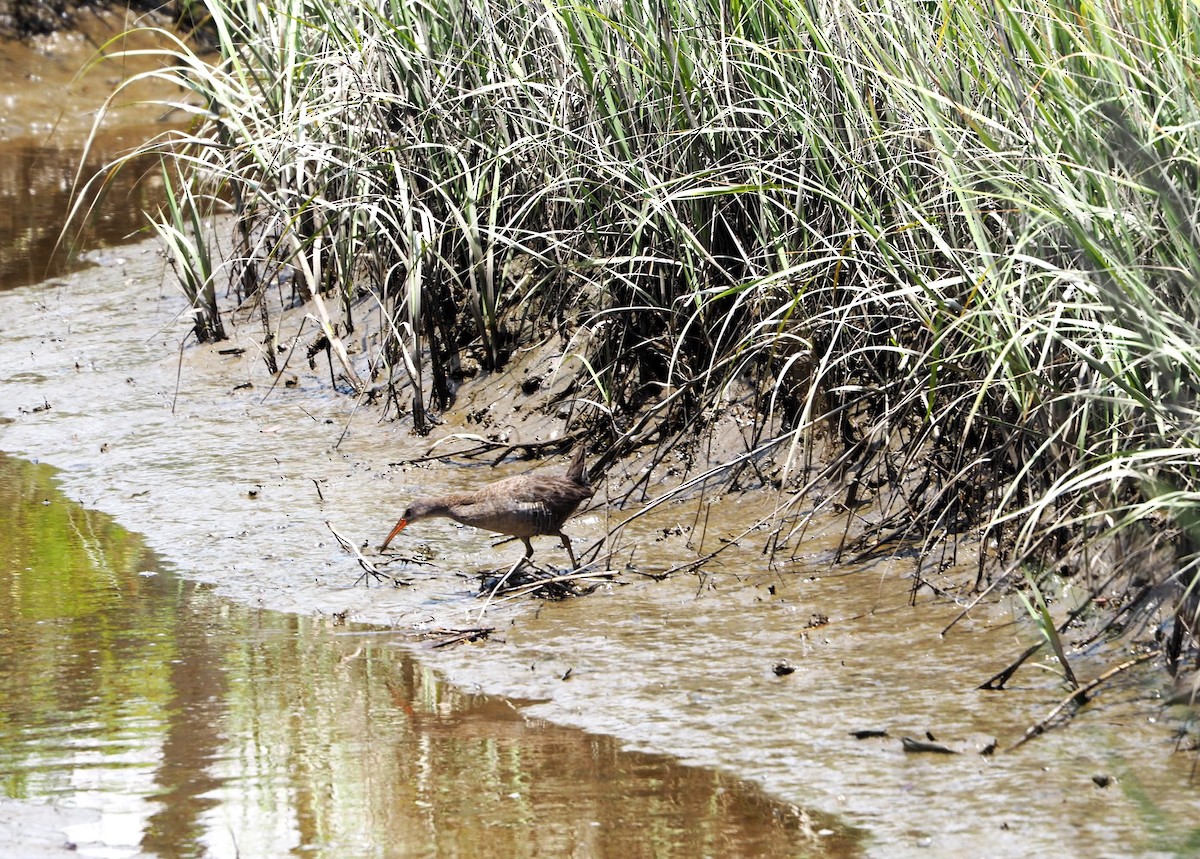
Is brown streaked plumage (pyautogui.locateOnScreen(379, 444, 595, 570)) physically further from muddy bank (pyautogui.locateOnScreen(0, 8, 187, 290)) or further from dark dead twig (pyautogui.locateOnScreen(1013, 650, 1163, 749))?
muddy bank (pyautogui.locateOnScreen(0, 8, 187, 290))

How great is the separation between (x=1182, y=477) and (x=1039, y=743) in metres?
0.72

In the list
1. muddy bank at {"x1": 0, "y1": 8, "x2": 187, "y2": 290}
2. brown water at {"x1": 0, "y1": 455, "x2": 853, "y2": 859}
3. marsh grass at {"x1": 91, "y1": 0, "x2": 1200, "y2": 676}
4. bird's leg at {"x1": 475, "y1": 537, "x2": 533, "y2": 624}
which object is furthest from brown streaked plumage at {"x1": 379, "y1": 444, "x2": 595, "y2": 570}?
muddy bank at {"x1": 0, "y1": 8, "x2": 187, "y2": 290}

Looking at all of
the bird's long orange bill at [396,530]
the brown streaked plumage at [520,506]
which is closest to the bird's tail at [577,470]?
the brown streaked plumage at [520,506]

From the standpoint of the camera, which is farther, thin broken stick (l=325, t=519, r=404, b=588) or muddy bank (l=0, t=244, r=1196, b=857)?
thin broken stick (l=325, t=519, r=404, b=588)

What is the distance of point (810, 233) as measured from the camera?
16.3 feet

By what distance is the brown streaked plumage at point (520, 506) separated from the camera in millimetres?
4930

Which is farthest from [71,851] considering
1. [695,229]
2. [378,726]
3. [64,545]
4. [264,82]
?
[264,82]

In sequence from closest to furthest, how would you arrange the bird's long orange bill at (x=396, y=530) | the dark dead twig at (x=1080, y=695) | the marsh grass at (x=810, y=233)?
the dark dead twig at (x=1080, y=695) → the marsh grass at (x=810, y=233) → the bird's long orange bill at (x=396, y=530)

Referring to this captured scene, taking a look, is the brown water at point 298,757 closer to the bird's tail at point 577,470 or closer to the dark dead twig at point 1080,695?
the dark dead twig at point 1080,695

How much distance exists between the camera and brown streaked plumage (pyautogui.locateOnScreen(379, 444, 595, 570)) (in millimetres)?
4930

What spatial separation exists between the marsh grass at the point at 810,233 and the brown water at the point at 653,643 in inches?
9.8

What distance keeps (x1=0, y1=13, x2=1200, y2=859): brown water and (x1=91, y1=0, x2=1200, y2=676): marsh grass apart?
0.25m

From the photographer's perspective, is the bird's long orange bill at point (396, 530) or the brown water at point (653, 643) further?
the bird's long orange bill at point (396, 530)

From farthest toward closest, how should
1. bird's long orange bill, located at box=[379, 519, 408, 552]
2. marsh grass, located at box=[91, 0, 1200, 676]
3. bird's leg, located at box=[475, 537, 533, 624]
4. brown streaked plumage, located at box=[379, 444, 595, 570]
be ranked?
bird's long orange bill, located at box=[379, 519, 408, 552], brown streaked plumage, located at box=[379, 444, 595, 570], bird's leg, located at box=[475, 537, 533, 624], marsh grass, located at box=[91, 0, 1200, 676]
